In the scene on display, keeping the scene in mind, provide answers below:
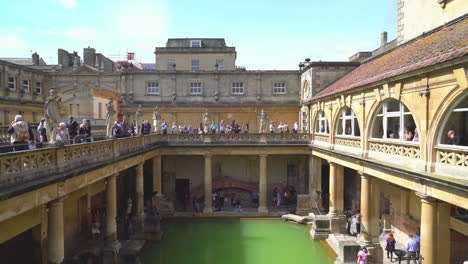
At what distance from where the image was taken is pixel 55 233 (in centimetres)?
984

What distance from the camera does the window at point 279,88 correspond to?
2972 centimetres

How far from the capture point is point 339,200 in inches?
752

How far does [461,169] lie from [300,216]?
48.9 feet

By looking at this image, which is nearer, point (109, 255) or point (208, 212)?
point (109, 255)

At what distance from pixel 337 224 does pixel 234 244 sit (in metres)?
6.80

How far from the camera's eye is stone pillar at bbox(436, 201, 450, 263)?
10.3 m

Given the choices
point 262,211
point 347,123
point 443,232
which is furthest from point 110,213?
point 347,123

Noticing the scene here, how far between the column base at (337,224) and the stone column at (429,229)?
8.57 m

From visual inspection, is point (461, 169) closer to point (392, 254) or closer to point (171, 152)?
point (392, 254)

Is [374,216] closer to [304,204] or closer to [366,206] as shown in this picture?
[366,206]

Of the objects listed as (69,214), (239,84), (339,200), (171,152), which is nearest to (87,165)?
(69,214)

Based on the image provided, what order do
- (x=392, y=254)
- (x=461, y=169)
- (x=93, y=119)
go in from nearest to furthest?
(x=461, y=169) < (x=392, y=254) < (x=93, y=119)

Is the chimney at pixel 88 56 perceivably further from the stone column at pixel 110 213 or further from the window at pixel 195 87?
the stone column at pixel 110 213

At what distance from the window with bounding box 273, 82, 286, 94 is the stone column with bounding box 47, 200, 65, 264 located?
23242mm
